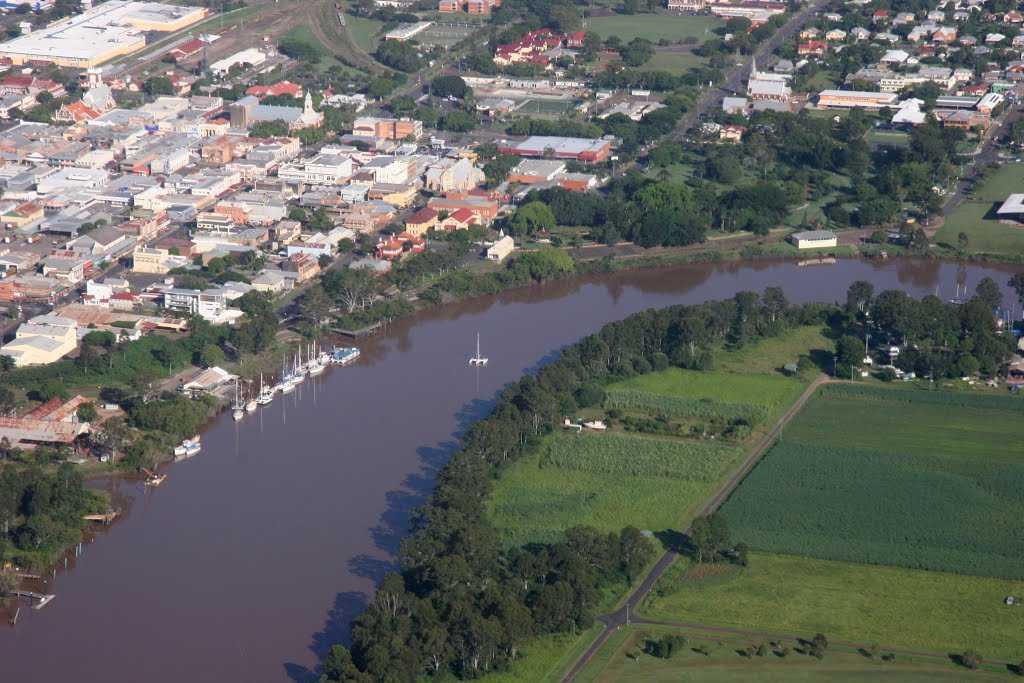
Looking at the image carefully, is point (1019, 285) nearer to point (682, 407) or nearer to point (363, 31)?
point (682, 407)

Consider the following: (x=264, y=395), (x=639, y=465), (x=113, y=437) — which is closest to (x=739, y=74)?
(x=264, y=395)

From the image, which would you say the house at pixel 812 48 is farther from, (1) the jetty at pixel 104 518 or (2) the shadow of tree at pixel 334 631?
(2) the shadow of tree at pixel 334 631

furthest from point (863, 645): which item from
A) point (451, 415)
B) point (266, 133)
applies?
point (266, 133)

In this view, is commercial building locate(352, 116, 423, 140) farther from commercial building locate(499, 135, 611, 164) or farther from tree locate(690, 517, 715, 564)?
tree locate(690, 517, 715, 564)

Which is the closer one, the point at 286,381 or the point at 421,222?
the point at 286,381

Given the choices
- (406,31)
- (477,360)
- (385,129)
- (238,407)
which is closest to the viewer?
(238,407)

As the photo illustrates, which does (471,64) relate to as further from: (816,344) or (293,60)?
(816,344)

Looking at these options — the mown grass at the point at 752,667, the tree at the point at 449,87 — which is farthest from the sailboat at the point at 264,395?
the tree at the point at 449,87
